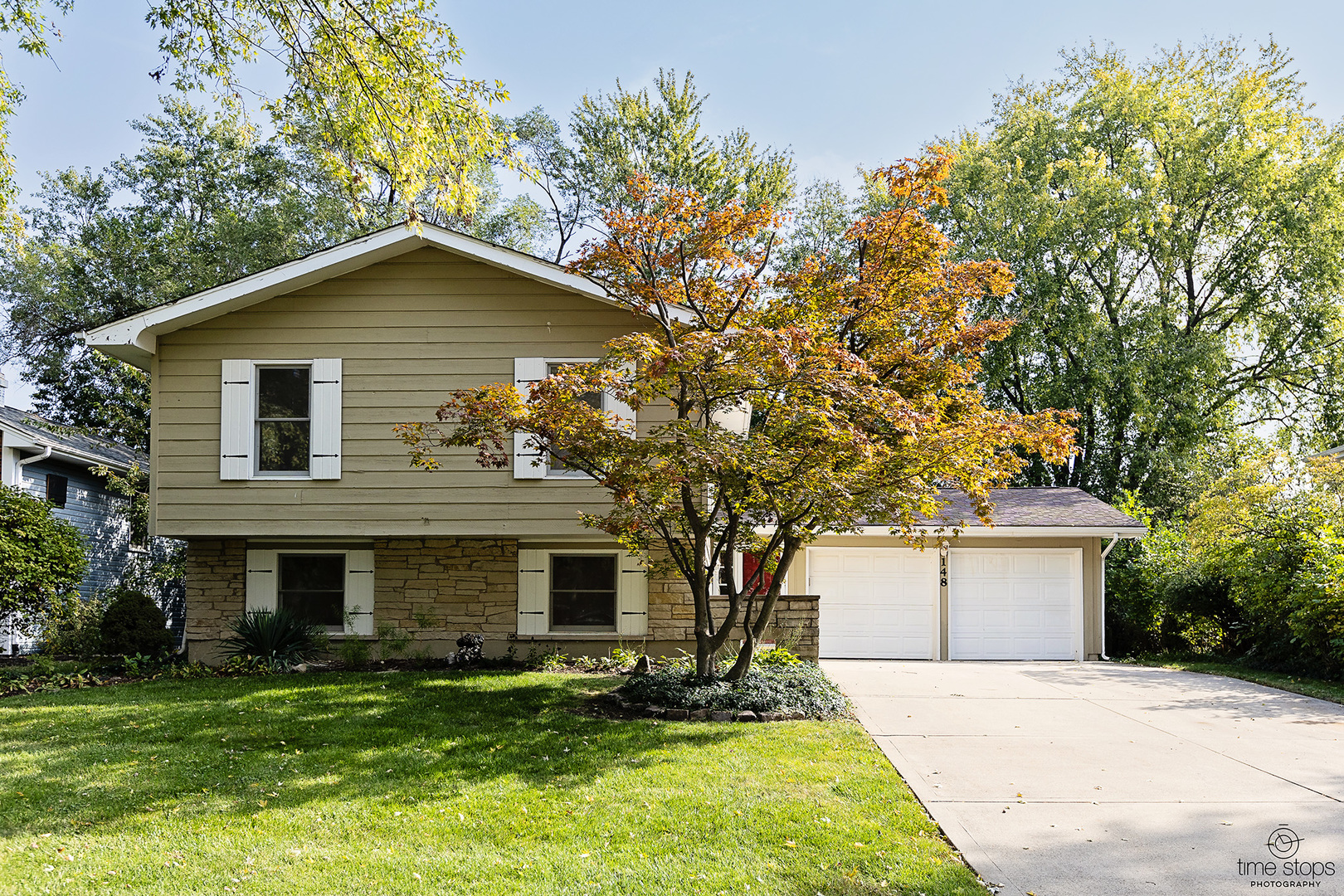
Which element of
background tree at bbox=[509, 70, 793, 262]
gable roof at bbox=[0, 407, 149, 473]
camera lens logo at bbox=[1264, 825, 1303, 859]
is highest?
background tree at bbox=[509, 70, 793, 262]

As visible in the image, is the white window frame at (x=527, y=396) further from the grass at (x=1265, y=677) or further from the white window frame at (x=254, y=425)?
the grass at (x=1265, y=677)

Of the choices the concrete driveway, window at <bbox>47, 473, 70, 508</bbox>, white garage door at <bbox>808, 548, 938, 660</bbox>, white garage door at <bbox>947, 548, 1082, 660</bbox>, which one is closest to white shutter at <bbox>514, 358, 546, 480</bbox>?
the concrete driveway

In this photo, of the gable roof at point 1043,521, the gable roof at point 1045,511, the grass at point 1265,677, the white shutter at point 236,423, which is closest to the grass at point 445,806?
the white shutter at point 236,423

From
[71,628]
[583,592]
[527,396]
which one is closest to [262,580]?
[71,628]

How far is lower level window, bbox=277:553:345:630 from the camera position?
11.9m

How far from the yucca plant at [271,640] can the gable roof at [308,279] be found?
11.7ft

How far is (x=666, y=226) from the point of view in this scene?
28.0ft

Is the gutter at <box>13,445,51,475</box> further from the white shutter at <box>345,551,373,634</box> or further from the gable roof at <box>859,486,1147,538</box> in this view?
the gable roof at <box>859,486,1147,538</box>

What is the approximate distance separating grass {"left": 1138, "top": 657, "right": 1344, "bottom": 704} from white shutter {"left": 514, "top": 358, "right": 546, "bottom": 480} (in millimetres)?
9173

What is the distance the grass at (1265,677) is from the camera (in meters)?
10.1

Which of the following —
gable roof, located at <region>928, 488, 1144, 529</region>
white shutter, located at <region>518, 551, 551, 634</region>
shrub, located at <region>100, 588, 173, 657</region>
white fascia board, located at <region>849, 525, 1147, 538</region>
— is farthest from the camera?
gable roof, located at <region>928, 488, 1144, 529</region>

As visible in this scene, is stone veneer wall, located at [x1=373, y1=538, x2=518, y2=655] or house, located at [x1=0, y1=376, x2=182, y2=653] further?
house, located at [x1=0, y1=376, x2=182, y2=653]

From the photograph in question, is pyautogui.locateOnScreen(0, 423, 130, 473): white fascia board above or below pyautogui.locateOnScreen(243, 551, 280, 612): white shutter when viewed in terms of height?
above

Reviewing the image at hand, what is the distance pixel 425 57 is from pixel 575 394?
3393mm
